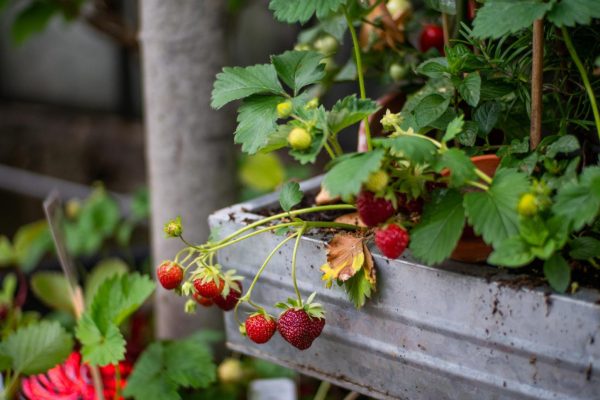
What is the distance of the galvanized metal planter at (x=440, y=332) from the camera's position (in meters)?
0.57

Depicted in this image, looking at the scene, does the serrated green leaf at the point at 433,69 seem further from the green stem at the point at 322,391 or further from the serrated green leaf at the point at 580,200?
the green stem at the point at 322,391

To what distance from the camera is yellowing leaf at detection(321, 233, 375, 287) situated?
2.16ft

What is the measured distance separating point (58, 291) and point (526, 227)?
88 centimetres

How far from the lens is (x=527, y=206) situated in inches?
22.0

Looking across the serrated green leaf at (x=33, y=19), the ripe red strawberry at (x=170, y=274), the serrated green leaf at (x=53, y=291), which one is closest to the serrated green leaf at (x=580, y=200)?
the ripe red strawberry at (x=170, y=274)

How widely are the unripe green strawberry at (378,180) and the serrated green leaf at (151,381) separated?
16.9 inches

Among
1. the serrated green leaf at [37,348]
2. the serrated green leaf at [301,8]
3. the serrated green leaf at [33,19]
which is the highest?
the serrated green leaf at [33,19]

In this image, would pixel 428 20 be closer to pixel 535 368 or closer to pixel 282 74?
pixel 282 74

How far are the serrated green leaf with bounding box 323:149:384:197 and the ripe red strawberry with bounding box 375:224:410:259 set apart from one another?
61 mm

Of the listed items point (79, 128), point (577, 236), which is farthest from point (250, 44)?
point (577, 236)

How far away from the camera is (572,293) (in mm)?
570

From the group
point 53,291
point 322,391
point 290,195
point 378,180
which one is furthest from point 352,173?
point 53,291

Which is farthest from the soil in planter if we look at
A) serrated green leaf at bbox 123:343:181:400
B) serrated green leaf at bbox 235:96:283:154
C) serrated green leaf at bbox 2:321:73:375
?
serrated green leaf at bbox 2:321:73:375

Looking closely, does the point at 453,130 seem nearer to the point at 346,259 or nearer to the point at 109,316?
the point at 346,259
